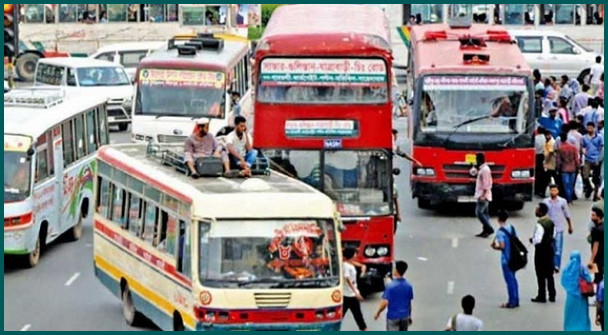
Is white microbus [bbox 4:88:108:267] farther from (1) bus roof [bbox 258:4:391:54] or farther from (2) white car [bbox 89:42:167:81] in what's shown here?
(2) white car [bbox 89:42:167:81]

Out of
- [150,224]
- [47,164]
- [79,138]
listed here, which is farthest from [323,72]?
[79,138]

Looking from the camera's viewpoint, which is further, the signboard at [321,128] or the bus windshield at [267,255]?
the signboard at [321,128]

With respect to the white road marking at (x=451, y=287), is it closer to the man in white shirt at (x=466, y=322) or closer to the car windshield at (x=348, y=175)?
the car windshield at (x=348, y=175)

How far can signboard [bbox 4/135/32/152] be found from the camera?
27.9 meters

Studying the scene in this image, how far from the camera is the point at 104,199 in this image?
82.7 feet

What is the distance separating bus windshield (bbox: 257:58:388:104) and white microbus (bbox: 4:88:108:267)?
413cm

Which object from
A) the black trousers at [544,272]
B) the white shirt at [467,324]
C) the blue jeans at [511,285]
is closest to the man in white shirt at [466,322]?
the white shirt at [467,324]

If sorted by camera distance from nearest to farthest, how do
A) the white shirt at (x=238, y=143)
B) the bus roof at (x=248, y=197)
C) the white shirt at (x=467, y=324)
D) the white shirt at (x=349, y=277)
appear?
1. the white shirt at (x=467, y=324)
2. the bus roof at (x=248, y=197)
3. the white shirt at (x=349, y=277)
4. the white shirt at (x=238, y=143)

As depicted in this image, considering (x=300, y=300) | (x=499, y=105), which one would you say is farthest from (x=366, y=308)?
(x=499, y=105)

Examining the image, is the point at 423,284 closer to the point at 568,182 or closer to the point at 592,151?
the point at 568,182

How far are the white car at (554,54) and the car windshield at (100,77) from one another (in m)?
10.8

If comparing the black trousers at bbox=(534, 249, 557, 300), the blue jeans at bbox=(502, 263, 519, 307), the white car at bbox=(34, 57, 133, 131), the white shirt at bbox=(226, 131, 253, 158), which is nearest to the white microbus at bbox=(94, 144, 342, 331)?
the white shirt at bbox=(226, 131, 253, 158)

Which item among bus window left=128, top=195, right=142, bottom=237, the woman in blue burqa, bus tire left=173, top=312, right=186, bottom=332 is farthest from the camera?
bus window left=128, top=195, right=142, bottom=237

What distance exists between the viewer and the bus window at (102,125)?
3222 cm
